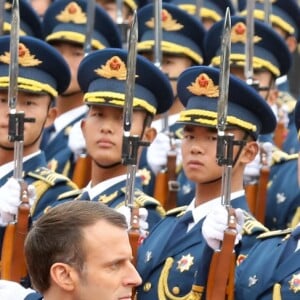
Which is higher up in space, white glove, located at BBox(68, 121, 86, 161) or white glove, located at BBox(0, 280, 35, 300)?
white glove, located at BBox(68, 121, 86, 161)

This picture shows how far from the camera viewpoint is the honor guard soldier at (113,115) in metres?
9.64

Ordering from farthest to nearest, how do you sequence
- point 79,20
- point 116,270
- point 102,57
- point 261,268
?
point 79,20 < point 102,57 < point 261,268 < point 116,270

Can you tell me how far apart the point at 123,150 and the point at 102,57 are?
1.17 metres

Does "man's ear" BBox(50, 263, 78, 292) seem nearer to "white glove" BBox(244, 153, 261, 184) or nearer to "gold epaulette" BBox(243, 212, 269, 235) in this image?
"gold epaulette" BBox(243, 212, 269, 235)

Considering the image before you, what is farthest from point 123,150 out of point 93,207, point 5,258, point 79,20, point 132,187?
point 79,20

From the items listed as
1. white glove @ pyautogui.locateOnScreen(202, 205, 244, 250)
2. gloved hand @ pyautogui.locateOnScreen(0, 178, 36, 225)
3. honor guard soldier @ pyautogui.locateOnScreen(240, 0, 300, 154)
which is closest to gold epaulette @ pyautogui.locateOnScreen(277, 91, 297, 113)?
honor guard soldier @ pyautogui.locateOnScreen(240, 0, 300, 154)

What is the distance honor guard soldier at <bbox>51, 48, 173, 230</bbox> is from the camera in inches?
380

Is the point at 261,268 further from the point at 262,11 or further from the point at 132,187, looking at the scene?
the point at 262,11

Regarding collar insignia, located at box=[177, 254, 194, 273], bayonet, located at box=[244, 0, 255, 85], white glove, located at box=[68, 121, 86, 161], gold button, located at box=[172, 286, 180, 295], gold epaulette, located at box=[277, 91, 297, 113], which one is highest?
bayonet, located at box=[244, 0, 255, 85]

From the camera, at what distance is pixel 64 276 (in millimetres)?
6316

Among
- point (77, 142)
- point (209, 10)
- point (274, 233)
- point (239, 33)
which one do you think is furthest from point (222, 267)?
point (209, 10)

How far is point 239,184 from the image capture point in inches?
362

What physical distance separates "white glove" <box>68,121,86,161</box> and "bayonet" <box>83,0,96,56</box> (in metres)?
0.82

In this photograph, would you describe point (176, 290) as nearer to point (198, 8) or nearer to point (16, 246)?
point (16, 246)
